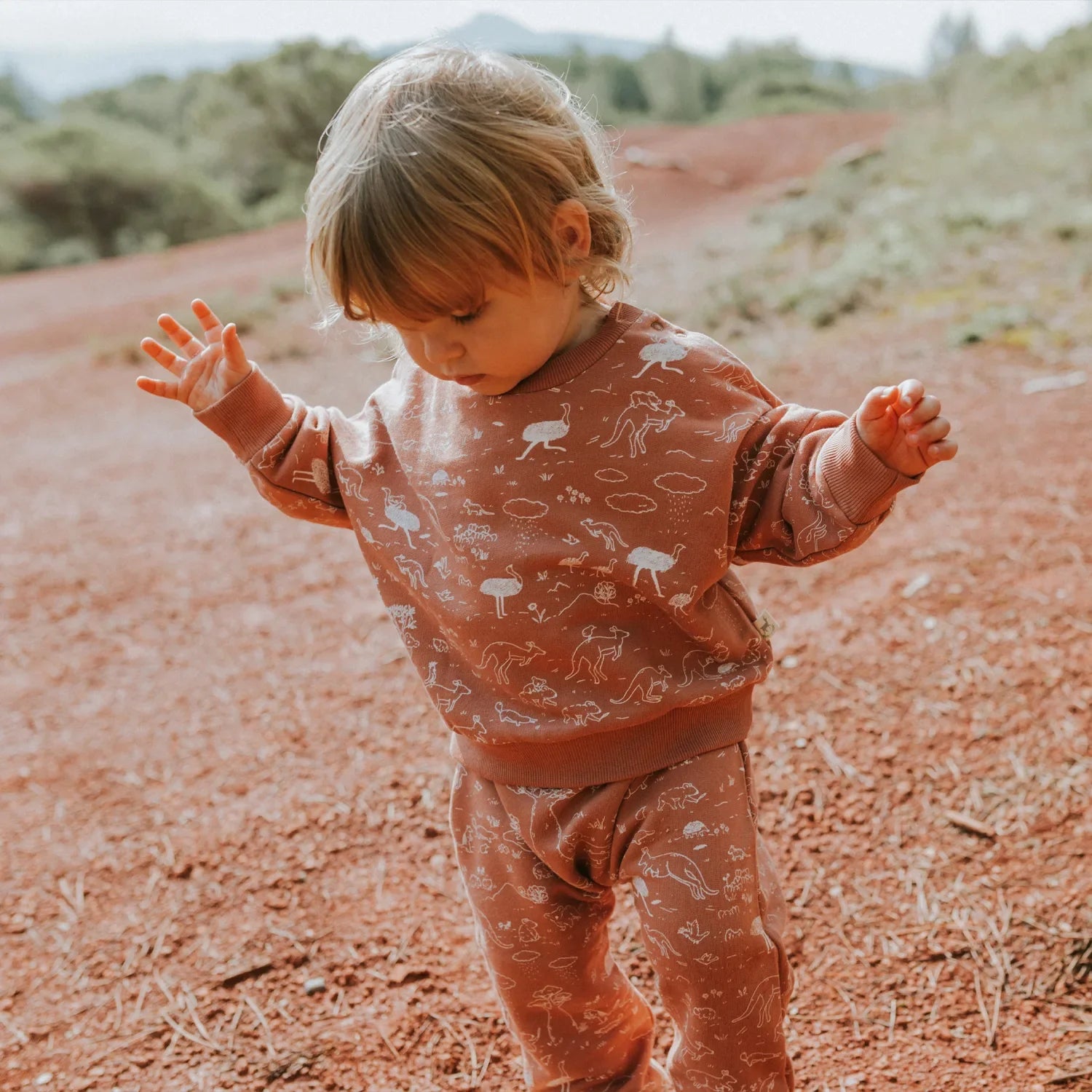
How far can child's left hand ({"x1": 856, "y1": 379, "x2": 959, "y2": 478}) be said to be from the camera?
1.22 m

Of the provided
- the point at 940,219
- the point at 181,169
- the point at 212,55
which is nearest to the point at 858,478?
the point at 940,219

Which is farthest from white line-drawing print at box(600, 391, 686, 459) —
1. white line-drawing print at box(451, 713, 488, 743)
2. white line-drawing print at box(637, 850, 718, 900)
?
white line-drawing print at box(637, 850, 718, 900)

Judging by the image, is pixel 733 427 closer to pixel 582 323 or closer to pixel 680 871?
pixel 582 323

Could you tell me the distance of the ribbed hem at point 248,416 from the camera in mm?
1525

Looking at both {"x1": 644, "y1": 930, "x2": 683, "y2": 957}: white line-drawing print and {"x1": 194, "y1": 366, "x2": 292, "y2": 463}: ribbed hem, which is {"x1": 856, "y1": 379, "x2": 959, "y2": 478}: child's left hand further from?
{"x1": 194, "y1": 366, "x2": 292, "y2": 463}: ribbed hem

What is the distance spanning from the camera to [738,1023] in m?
1.36

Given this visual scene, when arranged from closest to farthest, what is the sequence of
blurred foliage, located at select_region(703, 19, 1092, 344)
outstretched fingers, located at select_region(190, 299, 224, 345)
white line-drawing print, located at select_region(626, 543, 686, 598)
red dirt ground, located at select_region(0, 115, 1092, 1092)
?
white line-drawing print, located at select_region(626, 543, 686, 598), outstretched fingers, located at select_region(190, 299, 224, 345), red dirt ground, located at select_region(0, 115, 1092, 1092), blurred foliage, located at select_region(703, 19, 1092, 344)

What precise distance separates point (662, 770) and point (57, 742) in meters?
2.18

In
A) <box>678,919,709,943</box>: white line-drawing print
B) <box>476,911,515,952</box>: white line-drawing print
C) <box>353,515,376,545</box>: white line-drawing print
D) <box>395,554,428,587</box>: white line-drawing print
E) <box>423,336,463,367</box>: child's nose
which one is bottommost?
<box>476,911,515,952</box>: white line-drawing print

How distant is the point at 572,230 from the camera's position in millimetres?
1298

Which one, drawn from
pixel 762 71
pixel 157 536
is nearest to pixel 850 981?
pixel 157 536

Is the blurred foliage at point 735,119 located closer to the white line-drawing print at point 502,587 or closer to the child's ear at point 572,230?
the child's ear at point 572,230

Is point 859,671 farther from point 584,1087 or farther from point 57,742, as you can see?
point 57,742

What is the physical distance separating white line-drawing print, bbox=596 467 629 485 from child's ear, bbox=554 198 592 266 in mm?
269
